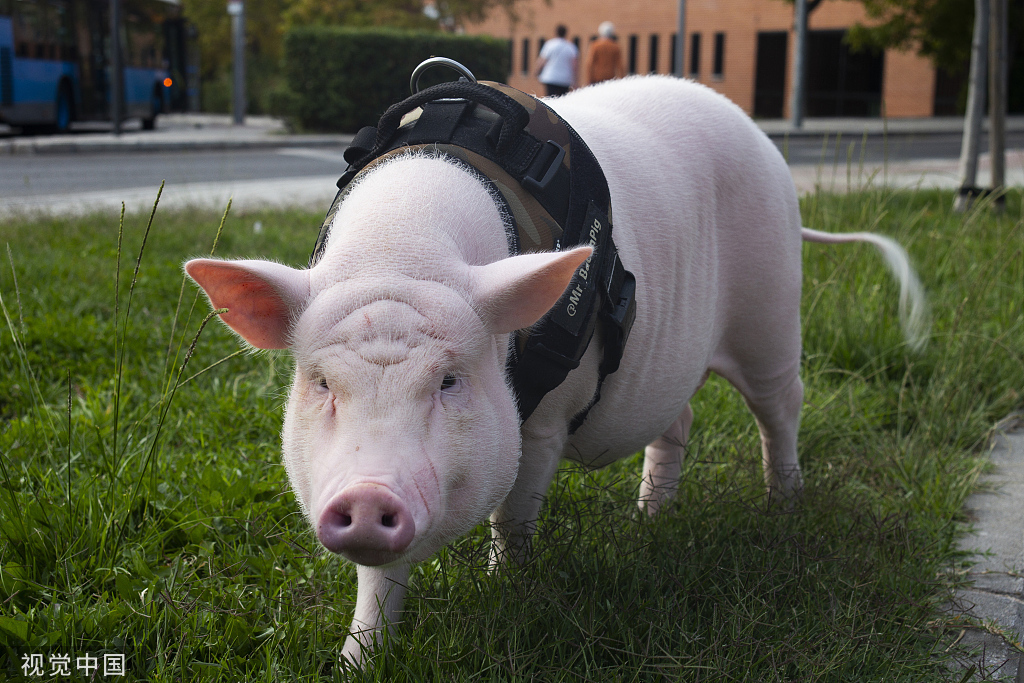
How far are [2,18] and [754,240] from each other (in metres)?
16.6

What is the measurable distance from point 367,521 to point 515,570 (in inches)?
33.0

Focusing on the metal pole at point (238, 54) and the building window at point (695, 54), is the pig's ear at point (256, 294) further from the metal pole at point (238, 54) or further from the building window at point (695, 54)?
the building window at point (695, 54)

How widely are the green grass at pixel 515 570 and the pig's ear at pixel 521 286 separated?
783 millimetres

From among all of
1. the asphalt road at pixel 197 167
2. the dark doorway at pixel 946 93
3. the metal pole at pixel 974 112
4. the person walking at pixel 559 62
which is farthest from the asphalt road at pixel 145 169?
the dark doorway at pixel 946 93

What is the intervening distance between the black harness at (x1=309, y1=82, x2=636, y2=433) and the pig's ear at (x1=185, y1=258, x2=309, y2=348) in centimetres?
22

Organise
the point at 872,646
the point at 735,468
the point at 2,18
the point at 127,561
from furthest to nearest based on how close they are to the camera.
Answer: the point at 2,18 < the point at 735,468 < the point at 127,561 < the point at 872,646

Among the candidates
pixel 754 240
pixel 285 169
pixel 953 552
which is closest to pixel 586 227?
pixel 754 240

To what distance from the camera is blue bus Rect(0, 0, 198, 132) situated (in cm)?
1622

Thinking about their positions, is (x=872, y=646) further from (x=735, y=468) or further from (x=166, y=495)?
(x=166, y=495)

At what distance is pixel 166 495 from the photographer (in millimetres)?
2816

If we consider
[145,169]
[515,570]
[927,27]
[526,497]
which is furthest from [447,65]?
[927,27]

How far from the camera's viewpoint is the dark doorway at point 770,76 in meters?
34.8

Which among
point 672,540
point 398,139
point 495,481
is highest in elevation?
point 398,139

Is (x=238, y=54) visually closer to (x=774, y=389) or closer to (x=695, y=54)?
(x=695, y=54)
